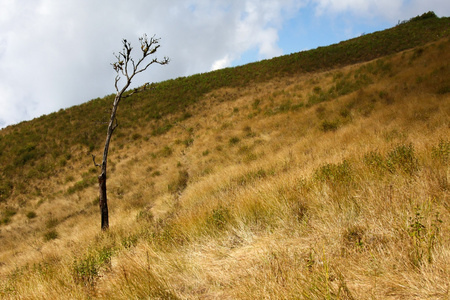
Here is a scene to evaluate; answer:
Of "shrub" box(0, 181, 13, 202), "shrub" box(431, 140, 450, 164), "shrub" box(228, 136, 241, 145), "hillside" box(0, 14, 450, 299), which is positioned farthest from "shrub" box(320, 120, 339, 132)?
"shrub" box(0, 181, 13, 202)

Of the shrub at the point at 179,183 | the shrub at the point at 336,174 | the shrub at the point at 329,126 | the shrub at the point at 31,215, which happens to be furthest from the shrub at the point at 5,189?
the shrub at the point at 329,126

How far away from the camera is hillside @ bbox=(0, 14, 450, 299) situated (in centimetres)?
197

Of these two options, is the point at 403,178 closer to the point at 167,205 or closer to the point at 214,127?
the point at 167,205

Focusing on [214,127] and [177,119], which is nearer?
[214,127]

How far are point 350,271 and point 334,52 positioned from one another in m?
40.0

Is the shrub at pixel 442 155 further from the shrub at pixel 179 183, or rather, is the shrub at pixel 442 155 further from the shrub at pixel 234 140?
the shrub at pixel 234 140

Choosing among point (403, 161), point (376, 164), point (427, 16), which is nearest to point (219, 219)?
point (376, 164)

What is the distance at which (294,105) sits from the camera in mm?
14977

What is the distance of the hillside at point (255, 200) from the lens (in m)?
1.97

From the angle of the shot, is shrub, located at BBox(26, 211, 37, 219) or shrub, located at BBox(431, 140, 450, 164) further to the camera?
shrub, located at BBox(26, 211, 37, 219)

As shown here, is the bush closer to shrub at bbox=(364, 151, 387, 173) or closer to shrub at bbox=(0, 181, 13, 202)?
shrub at bbox=(364, 151, 387, 173)

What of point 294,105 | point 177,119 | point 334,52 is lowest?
point 294,105

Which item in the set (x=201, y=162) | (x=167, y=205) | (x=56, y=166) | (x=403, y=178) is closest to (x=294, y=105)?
(x=201, y=162)

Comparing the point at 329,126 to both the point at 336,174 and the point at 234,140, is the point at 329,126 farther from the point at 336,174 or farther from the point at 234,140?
the point at 336,174
